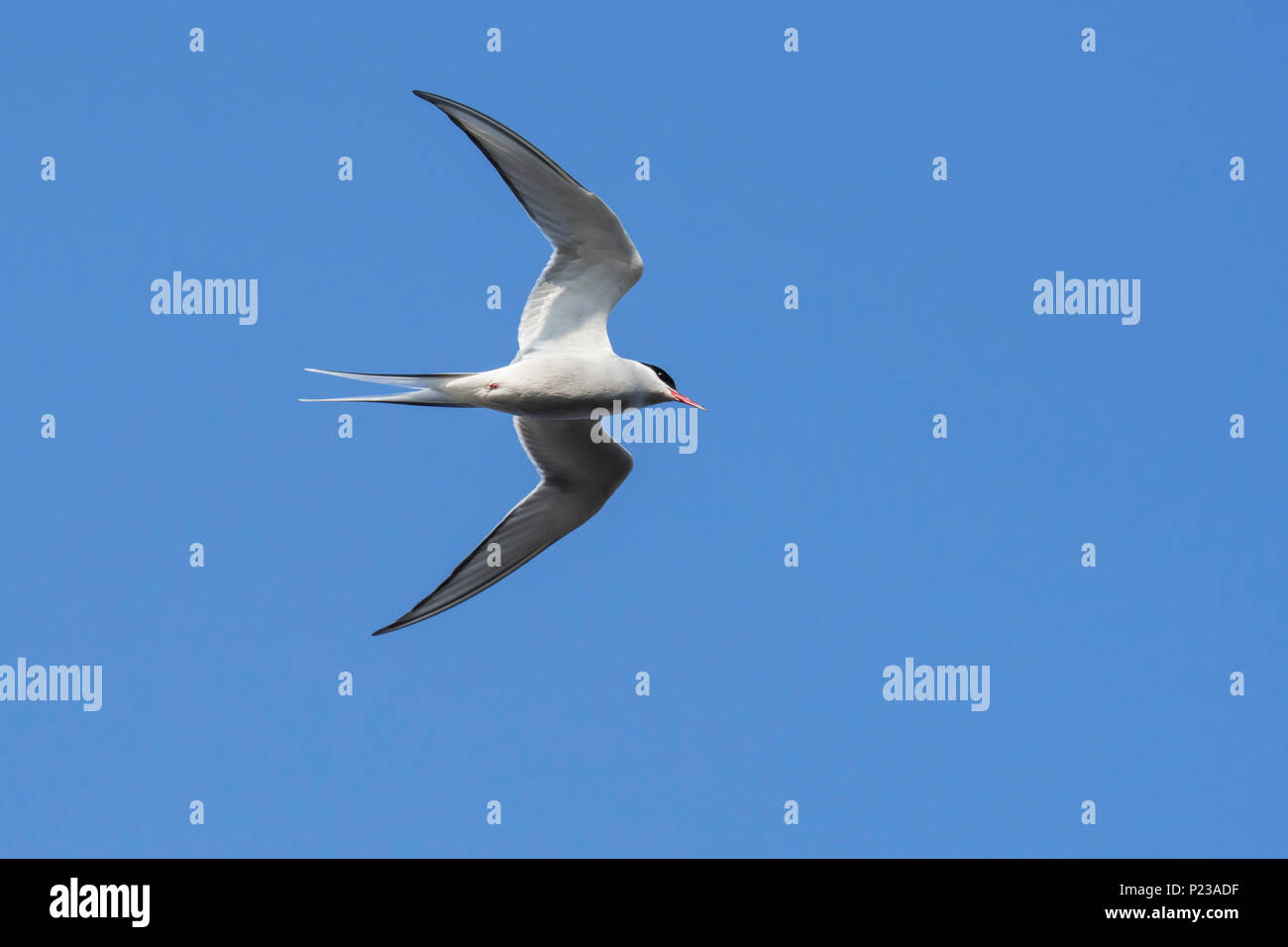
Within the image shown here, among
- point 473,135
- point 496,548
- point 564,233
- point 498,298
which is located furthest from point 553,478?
point 473,135

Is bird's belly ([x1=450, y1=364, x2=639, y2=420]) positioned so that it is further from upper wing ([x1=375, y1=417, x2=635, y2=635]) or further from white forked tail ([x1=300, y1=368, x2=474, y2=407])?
upper wing ([x1=375, y1=417, x2=635, y2=635])

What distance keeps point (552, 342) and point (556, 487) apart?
6.41 feet

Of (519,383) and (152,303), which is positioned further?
(152,303)

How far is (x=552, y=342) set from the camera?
1212cm

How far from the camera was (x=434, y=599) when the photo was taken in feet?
42.0

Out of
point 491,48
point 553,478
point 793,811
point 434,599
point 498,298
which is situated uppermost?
point 491,48

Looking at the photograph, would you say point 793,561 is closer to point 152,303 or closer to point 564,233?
point 564,233

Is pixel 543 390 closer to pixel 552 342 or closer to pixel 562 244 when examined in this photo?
pixel 552 342

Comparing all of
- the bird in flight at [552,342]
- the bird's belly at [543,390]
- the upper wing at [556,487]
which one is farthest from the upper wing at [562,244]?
the upper wing at [556,487]

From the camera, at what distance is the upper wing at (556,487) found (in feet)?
43.8

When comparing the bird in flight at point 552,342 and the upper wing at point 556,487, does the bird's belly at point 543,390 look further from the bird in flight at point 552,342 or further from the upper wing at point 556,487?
the upper wing at point 556,487

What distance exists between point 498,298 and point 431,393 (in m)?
1.60

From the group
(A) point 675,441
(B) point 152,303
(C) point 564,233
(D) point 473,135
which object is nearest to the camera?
(D) point 473,135

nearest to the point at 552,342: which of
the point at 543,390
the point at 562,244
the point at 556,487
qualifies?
the point at 543,390
